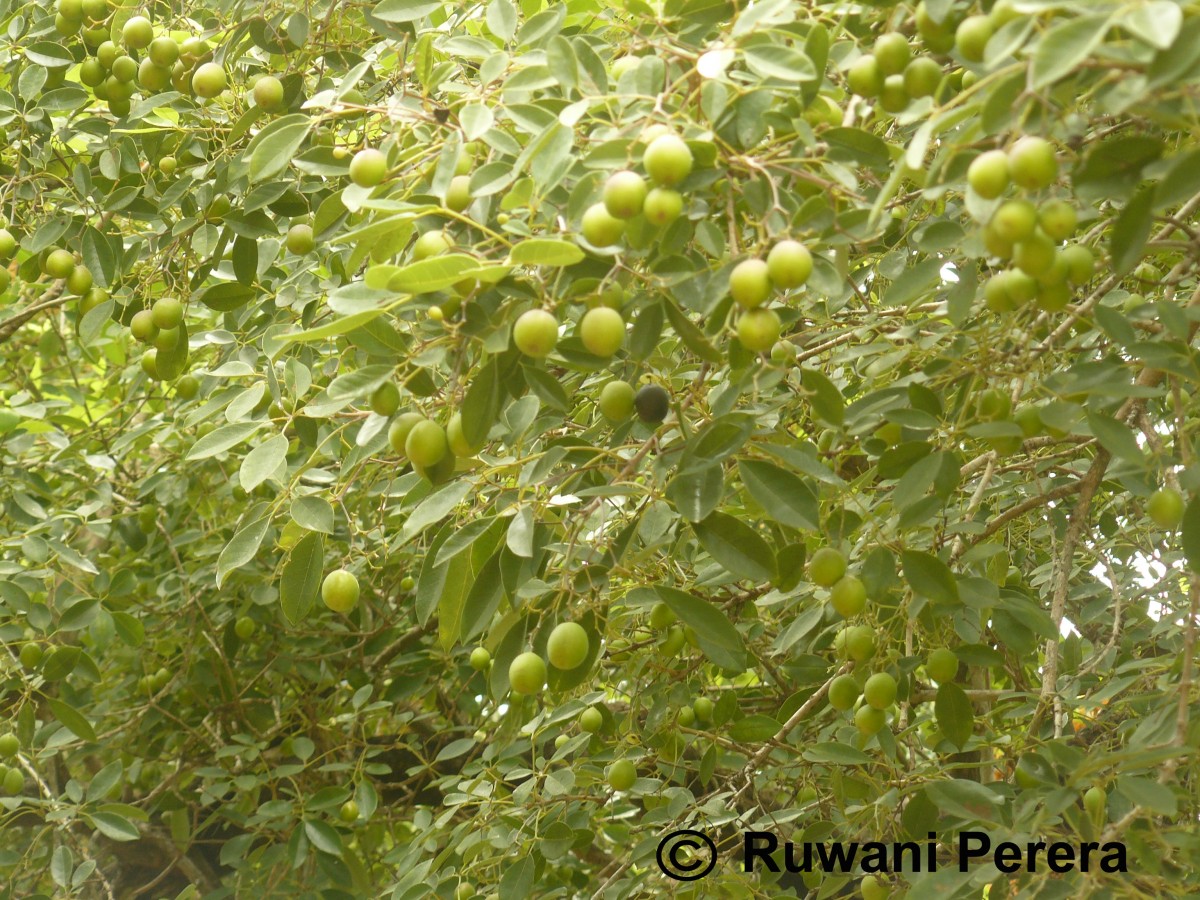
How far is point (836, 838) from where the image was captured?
5.88 ft

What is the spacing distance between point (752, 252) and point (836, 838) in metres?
1.06

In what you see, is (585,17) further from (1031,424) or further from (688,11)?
(1031,424)

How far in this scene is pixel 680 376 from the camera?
175 cm

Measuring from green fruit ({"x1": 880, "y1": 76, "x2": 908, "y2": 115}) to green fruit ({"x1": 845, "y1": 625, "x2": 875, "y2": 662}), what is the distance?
2.20 ft

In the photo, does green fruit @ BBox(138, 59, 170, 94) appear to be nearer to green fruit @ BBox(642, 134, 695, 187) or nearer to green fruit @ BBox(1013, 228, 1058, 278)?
green fruit @ BBox(642, 134, 695, 187)

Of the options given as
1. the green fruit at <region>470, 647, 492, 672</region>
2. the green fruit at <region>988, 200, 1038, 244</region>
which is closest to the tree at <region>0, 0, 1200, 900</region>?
the green fruit at <region>988, 200, 1038, 244</region>

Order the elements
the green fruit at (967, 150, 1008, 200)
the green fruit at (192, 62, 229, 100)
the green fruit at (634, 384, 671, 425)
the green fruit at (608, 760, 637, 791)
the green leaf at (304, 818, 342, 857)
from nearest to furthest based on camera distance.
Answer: the green fruit at (967, 150, 1008, 200), the green fruit at (634, 384, 671, 425), the green fruit at (192, 62, 229, 100), the green fruit at (608, 760, 637, 791), the green leaf at (304, 818, 342, 857)

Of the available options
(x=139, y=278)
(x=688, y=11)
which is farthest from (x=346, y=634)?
(x=688, y=11)

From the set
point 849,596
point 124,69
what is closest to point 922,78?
point 849,596

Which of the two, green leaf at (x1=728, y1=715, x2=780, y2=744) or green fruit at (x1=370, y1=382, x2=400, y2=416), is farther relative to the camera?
green leaf at (x1=728, y1=715, x2=780, y2=744)

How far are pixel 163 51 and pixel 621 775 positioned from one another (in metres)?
1.31

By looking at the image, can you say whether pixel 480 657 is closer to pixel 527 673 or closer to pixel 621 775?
pixel 621 775

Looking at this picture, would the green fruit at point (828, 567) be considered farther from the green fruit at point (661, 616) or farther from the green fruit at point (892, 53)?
the green fruit at point (892, 53)

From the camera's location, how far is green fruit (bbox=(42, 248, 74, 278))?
6.30 feet
